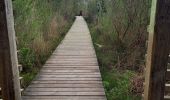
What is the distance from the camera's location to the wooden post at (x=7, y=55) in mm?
2727

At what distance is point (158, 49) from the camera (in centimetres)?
261

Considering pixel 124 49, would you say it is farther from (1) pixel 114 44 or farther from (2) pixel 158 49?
(2) pixel 158 49

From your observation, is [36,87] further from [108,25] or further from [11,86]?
[108,25]

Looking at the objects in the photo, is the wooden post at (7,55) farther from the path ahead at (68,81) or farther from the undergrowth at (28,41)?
the undergrowth at (28,41)

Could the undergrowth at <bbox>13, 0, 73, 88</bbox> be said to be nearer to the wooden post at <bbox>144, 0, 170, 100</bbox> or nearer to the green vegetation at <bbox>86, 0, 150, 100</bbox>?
the green vegetation at <bbox>86, 0, 150, 100</bbox>

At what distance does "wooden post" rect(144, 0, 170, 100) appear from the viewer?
8.29ft

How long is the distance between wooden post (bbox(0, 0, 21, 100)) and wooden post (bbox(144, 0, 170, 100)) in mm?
1563

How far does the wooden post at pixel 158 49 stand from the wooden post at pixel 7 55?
156 centimetres

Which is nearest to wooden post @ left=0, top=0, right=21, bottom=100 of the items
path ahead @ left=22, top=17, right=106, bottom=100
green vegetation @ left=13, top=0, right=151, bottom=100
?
path ahead @ left=22, top=17, right=106, bottom=100

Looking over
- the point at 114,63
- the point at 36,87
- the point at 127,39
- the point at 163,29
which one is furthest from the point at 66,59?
the point at 163,29

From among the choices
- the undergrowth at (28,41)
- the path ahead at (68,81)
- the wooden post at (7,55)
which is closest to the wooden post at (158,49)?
the path ahead at (68,81)

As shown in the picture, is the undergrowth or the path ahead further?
the undergrowth

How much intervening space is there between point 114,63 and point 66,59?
1264 mm

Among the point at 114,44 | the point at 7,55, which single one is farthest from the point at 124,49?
the point at 7,55
